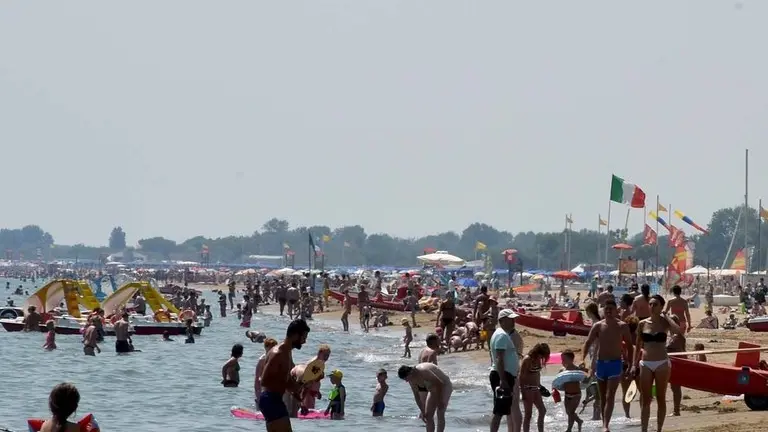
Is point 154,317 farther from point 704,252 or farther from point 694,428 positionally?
point 704,252

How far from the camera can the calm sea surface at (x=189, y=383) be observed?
65.2 feet

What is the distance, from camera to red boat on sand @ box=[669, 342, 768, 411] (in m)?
15.6

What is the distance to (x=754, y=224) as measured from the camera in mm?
158125

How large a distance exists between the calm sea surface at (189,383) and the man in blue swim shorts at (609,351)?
6.15 ft

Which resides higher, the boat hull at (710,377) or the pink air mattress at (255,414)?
the boat hull at (710,377)

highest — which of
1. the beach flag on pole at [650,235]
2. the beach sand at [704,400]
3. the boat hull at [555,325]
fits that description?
the beach flag on pole at [650,235]

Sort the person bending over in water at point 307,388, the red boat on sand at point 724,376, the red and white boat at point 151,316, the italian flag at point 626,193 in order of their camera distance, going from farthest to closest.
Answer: the italian flag at point 626,193 → the red and white boat at point 151,316 → the red boat on sand at point 724,376 → the person bending over in water at point 307,388

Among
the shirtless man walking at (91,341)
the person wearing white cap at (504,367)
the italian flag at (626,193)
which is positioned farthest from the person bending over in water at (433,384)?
the italian flag at (626,193)

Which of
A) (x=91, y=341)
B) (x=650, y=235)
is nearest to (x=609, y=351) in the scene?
(x=91, y=341)

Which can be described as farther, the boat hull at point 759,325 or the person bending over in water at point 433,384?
the boat hull at point 759,325

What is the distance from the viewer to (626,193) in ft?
165

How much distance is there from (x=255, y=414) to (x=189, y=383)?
8136 millimetres

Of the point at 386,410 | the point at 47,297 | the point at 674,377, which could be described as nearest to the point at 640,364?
the point at 674,377

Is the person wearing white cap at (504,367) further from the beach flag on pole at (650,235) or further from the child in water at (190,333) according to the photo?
the beach flag on pole at (650,235)
